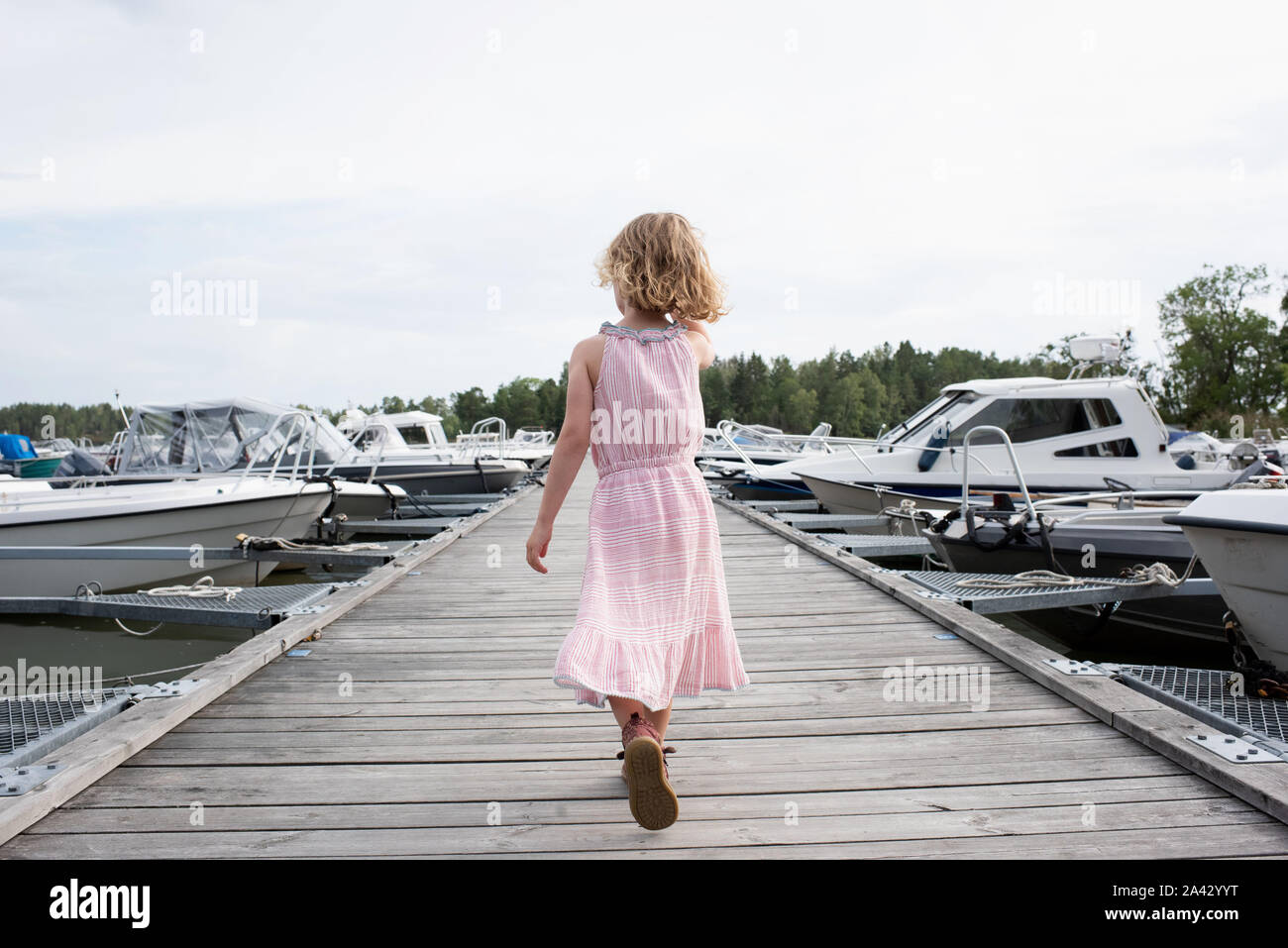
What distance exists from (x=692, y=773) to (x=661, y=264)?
1594mm

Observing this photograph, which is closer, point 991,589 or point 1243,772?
point 1243,772

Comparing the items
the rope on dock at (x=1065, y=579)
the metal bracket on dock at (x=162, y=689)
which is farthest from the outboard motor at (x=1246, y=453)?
the metal bracket on dock at (x=162, y=689)

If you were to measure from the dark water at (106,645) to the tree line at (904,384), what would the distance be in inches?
612

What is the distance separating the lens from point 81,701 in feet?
11.1

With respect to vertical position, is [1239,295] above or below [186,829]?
above

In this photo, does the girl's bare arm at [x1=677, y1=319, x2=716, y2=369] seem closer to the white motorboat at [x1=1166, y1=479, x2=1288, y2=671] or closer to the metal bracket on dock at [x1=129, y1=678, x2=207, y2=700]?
the metal bracket on dock at [x1=129, y1=678, x2=207, y2=700]

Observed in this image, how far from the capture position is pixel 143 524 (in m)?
11.0

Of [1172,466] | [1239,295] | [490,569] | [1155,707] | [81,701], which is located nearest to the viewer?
[1155,707]

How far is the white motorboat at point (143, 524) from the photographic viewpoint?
10547 mm

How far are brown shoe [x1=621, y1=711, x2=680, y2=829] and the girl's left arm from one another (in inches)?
23.7
